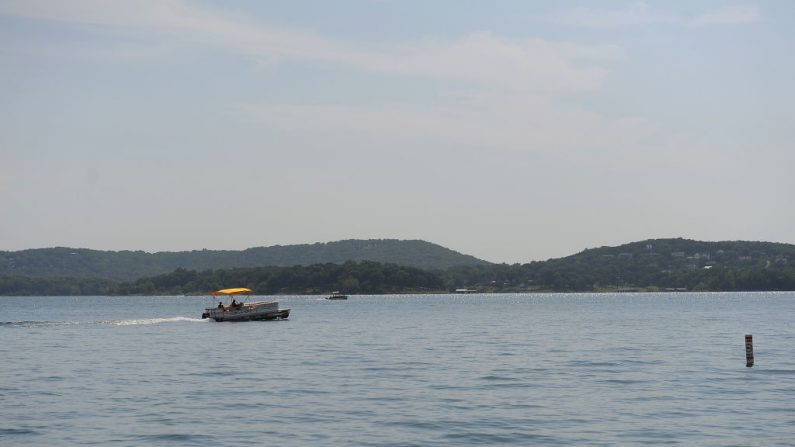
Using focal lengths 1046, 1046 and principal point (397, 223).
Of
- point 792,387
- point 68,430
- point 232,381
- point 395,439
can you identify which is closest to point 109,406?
point 68,430

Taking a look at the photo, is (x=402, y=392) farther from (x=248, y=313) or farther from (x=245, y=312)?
(x=248, y=313)

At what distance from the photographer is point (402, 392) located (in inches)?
2004

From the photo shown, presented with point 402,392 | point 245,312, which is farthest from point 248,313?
point 402,392

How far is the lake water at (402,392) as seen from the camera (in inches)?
1515

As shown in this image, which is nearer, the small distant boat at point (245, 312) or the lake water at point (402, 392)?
the lake water at point (402, 392)

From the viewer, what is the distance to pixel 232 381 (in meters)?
57.6

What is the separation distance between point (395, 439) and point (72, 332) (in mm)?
87828

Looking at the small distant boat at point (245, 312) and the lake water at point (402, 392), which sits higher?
the small distant boat at point (245, 312)

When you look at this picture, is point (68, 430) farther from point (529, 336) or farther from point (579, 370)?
point (529, 336)

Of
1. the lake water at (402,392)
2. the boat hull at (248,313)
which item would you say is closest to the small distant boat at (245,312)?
the boat hull at (248,313)

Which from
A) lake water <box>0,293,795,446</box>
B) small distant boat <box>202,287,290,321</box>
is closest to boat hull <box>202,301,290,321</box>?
small distant boat <box>202,287,290,321</box>

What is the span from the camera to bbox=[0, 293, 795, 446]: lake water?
3847cm

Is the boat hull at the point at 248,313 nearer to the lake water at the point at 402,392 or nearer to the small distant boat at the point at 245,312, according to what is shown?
the small distant boat at the point at 245,312

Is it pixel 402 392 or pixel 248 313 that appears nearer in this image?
pixel 402 392
